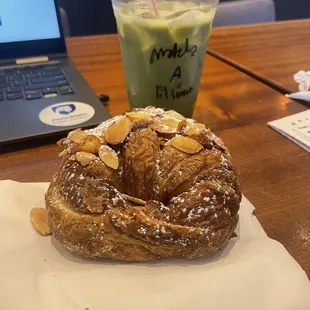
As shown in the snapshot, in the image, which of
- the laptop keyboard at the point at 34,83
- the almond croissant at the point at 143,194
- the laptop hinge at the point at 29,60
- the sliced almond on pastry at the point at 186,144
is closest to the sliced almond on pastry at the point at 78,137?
the almond croissant at the point at 143,194

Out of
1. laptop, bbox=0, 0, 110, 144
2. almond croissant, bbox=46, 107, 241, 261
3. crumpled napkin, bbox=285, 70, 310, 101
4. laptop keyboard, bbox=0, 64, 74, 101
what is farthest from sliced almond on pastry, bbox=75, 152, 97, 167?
crumpled napkin, bbox=285, 70, 310, 101

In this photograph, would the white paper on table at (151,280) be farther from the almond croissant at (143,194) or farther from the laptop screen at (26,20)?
the laptop screen at (26,20)

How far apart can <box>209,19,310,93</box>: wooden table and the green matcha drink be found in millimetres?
322

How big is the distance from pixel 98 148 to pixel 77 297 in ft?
0.54

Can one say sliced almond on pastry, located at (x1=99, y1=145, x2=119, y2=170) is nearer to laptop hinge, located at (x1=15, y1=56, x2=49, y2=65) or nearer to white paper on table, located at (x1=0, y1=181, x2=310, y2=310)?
white paper on table, located at (x1=0, y1=181, x2=310, y2=310)

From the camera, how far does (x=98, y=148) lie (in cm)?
51

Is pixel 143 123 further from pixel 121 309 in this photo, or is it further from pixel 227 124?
pixel 227 124

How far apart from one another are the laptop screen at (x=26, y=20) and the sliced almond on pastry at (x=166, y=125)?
0.61 meters

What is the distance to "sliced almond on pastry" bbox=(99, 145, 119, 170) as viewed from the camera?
50 cm

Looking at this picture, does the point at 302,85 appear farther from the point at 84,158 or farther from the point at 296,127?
the point at 84,158

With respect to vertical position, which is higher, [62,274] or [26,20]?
[26,20]

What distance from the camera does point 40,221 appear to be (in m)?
0.54

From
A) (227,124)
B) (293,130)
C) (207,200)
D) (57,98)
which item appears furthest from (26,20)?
(207,200)

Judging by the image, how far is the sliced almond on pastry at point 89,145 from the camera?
0.52 m
